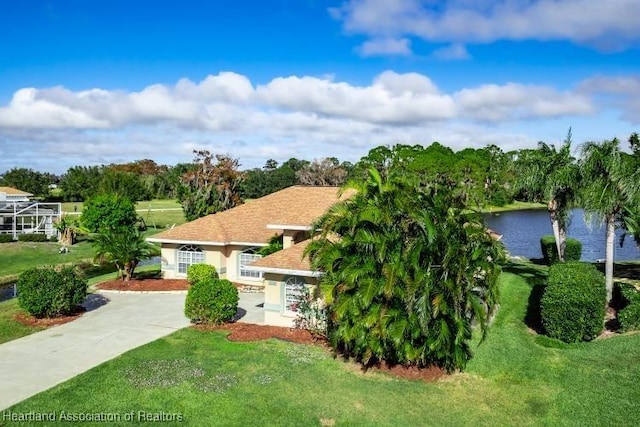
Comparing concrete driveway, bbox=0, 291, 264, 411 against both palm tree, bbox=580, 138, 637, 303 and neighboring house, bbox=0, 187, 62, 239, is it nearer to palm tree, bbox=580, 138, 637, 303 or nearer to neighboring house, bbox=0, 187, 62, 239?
palm tree, bbox=580, 138, 637, 303

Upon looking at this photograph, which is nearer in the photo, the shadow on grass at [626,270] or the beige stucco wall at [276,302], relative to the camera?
the beige stucco wall at [276,302]

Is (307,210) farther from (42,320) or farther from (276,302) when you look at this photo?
(42,320)

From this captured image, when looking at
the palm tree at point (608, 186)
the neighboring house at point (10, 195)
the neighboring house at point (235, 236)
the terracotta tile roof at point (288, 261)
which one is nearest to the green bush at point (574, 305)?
the palm tree at point (608, 186)

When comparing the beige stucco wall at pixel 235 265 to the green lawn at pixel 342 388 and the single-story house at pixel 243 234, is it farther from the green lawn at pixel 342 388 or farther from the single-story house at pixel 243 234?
the green lawn at pixel 342 388

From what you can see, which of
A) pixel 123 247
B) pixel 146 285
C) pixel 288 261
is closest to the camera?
pixel 288 261

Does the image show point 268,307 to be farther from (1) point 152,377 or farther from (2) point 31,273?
(2) point 31,273

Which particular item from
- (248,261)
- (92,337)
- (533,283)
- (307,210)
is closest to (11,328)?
(92,337)

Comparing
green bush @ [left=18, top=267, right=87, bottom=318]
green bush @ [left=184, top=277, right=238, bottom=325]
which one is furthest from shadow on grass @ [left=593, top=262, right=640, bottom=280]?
green bush @ [left=18, top=267, right=87, bottom=318]
